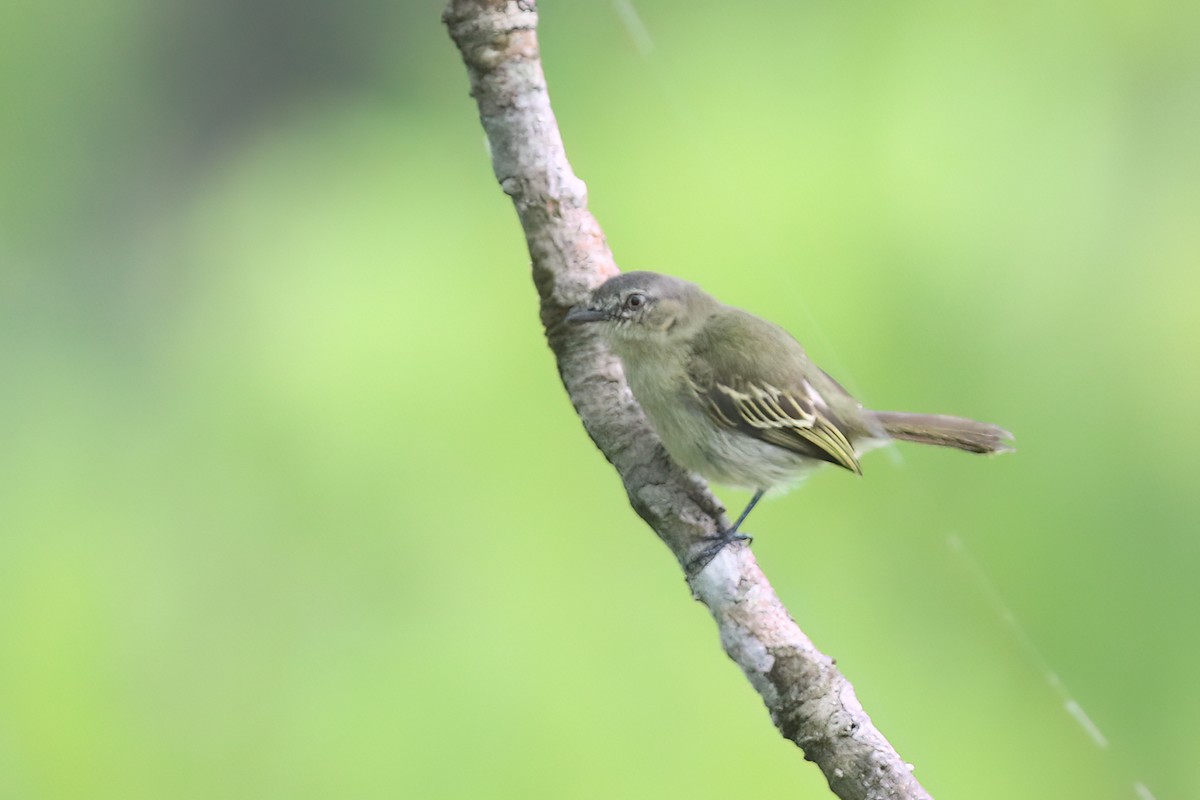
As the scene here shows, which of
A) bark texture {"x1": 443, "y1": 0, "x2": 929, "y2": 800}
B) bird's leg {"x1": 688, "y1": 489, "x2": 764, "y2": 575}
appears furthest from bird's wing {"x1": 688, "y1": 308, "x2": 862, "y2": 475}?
bird's leg {"x1": 688, "y1": 489, "x2": 764, "y2": 575}

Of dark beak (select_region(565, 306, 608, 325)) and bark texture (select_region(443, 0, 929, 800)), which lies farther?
dark beak (select_region(565, 306, 608, 325))

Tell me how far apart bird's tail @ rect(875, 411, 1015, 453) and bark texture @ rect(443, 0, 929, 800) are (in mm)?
284

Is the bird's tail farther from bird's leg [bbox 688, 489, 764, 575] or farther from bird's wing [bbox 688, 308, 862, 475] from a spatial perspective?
bird's leg [bbox 688, 489, 764, 575]

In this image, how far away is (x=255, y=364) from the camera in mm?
1565

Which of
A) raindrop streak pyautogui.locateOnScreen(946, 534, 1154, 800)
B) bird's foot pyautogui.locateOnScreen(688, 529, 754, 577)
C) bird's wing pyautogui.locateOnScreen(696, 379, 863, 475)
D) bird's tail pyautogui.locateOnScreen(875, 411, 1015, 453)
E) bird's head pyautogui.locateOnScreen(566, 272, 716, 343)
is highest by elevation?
bird's head pyautogui.locateOnScreen(566, 272, 716, 343)

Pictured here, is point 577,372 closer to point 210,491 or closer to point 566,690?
point 566,690

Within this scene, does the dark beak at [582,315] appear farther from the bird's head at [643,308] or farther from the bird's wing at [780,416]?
the bird's wing at [780,416]

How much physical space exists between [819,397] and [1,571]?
92 cm

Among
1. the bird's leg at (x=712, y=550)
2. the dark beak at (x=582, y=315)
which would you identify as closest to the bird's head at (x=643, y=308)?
the dark beak at (x=582, y=315)

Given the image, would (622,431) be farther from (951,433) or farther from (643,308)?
(951,433)

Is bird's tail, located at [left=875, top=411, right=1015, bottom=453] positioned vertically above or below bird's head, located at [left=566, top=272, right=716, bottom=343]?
below

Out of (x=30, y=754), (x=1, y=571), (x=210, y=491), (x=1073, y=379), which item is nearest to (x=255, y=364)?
(x=210, y=491)

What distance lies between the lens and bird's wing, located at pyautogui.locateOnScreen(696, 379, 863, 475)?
3.32 ft

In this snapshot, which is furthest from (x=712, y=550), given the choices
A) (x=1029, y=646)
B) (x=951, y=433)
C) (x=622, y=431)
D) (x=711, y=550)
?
(x=1029, y=646)
